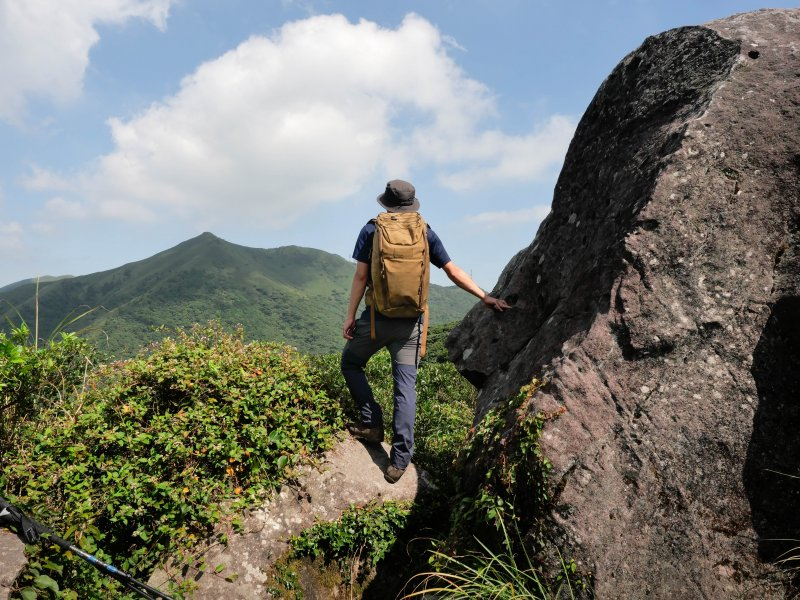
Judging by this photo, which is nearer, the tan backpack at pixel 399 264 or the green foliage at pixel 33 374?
the tan backpack at pixel 399 264

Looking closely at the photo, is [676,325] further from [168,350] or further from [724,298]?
[168,350]

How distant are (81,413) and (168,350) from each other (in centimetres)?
113

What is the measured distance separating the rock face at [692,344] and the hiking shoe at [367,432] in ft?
7.22

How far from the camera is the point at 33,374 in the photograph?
650cm

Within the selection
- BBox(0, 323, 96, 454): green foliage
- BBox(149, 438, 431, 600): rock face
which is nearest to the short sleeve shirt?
BBox(149, 438, 431, 600): rock face

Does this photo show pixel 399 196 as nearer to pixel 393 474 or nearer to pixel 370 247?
pixel 370 247

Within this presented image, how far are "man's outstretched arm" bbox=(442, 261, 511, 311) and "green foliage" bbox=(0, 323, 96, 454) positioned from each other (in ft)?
16.0

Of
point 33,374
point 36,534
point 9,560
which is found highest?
point 33,374

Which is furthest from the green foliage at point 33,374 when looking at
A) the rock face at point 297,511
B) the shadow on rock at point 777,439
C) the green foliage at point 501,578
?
the shadow on rock at point 777,439

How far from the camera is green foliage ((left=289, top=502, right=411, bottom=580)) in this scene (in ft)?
17.0

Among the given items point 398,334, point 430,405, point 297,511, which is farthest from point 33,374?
point 430,405

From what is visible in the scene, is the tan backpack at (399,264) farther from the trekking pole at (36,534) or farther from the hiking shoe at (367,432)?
the trekking pole at (36,534)

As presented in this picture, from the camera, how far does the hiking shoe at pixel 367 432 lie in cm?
626

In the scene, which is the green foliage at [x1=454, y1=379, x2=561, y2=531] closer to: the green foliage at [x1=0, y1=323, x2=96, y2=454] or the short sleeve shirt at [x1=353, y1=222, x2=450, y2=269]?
the short sleeve shirt at [x1=353, y1=222, x2=450, y2=269]
